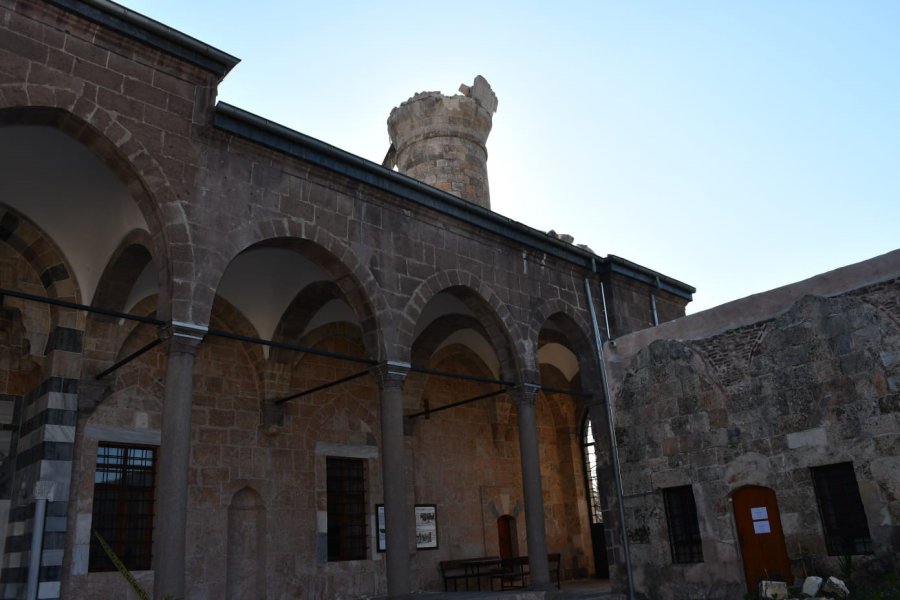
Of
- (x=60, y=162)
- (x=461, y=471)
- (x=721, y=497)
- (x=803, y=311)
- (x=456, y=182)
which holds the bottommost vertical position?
(x=721, y=497)

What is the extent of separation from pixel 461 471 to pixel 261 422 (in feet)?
14.9

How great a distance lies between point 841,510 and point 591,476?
762 centimetres

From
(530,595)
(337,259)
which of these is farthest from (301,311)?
(530,595)

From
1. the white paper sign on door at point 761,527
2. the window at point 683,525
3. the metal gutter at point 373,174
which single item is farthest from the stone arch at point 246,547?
the white paper sign on door at point 761,527

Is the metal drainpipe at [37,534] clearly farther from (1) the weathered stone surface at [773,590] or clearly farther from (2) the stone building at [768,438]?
(1) the weathered stone surface at [773,590]

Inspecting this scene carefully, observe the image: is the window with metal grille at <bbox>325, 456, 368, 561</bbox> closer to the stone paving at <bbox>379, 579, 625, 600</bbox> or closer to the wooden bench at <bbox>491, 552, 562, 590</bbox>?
the stone paving at <bbox>379, 579, 625, 600</bbox>

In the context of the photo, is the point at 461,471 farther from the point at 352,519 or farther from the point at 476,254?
the point at 476,254

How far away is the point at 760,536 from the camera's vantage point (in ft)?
35.4

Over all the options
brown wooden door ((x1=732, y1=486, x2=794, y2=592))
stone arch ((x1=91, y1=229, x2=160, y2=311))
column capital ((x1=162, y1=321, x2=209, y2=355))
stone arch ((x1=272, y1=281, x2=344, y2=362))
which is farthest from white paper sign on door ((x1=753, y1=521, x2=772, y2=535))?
stone arch ((x1=91, y1=229, x2=160, y2=311))

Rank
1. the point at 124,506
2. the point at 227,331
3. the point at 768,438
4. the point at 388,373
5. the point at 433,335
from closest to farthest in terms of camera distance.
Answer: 1. the point at 388,373
2. the point at 124,506
3. the point at 768,438
4. the point at 227,331
5. the point at 433,335

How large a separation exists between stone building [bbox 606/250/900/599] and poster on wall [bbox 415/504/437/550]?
3628 millimetres

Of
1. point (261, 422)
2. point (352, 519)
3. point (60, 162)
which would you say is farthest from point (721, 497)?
point (60, 162)

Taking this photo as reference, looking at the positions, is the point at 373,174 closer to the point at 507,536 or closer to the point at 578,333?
the point at 578,333

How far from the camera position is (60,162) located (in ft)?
29.5
